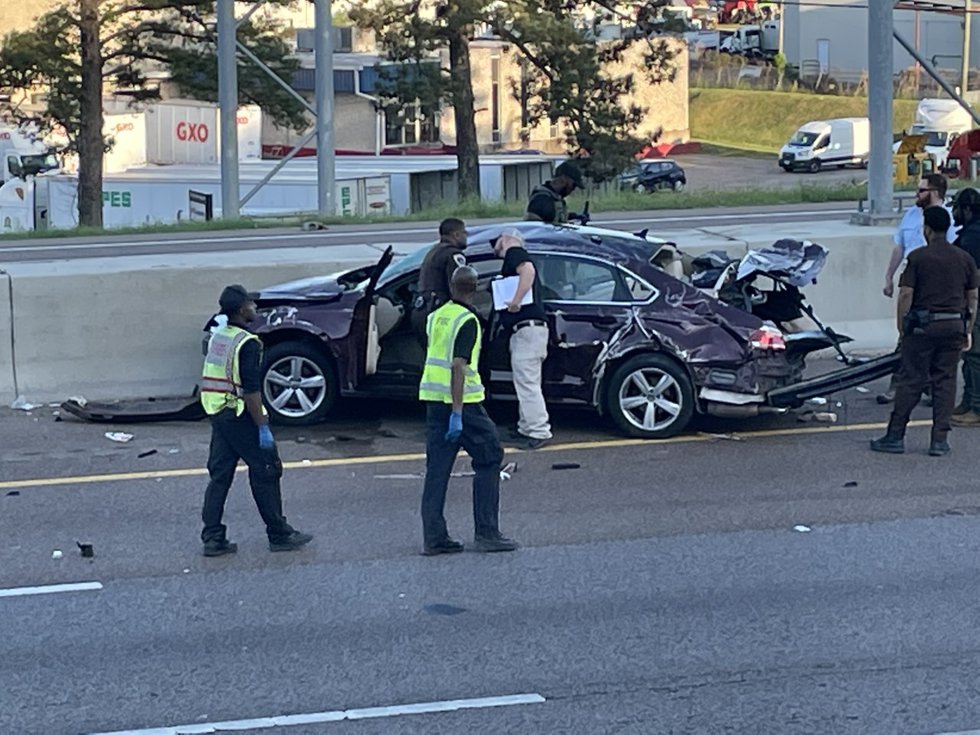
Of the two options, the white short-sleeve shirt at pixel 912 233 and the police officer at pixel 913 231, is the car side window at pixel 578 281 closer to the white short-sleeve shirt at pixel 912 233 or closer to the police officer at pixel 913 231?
the police officer at pixel 913 231

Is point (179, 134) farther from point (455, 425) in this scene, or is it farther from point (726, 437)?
point (455, 425)

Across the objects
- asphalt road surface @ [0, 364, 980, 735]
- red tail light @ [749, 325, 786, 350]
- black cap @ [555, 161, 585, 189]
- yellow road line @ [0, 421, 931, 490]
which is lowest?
asphalt road surface @ [0, 364, 980, 735]

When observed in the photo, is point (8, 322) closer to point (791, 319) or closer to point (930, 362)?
point (791, 319)

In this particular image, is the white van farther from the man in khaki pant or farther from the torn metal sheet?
the man in khaki pant

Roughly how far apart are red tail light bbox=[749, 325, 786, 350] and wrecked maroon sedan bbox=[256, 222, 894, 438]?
0.03ft

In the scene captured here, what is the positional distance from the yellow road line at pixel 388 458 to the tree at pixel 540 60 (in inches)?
1131

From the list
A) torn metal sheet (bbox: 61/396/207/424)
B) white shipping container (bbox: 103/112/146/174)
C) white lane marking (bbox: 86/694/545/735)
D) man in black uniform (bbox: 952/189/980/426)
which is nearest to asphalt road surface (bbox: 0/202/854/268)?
torn metal sheet (bbox: 61/396/207/424)

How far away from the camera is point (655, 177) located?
57719 mm

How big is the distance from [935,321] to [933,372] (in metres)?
0.42

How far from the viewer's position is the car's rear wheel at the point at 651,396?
38.7 feet

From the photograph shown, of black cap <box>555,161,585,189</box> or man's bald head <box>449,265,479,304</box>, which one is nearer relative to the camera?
man's bald head <box>449,265,479,304</box>

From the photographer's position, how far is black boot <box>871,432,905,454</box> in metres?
11.4

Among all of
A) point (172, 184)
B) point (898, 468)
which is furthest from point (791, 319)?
point (172, 184)

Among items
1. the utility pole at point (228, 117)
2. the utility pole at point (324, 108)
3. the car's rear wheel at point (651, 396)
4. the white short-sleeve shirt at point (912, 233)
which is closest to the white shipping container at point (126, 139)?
the utility pole at point (324, 108)
